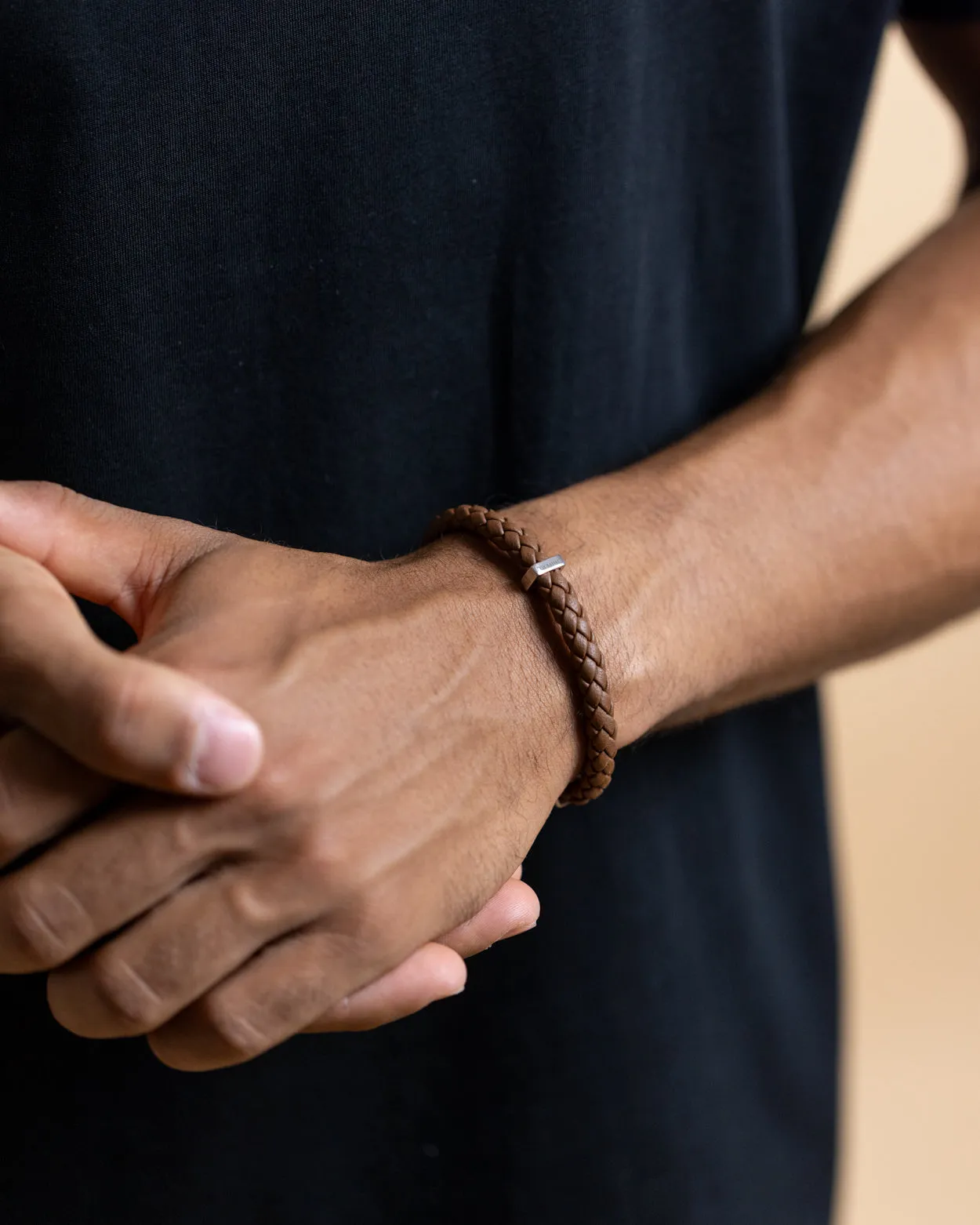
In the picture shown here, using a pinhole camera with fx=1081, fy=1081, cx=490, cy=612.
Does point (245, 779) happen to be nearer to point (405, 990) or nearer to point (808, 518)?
point (405, 990)

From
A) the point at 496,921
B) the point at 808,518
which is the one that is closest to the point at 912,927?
the point at 808,518

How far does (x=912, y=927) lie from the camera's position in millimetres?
1703

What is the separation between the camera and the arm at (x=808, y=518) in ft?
2.07

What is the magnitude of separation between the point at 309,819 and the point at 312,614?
10 centimetres

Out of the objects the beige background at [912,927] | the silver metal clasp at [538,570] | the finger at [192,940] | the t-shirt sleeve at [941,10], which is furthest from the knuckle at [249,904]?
the beige background at [912,927]

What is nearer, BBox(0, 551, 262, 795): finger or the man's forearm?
BBox(0, 551, 262, 795): finger

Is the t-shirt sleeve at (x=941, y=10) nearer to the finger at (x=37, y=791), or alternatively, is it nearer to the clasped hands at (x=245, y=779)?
the clasped hands at (x=245, y=779)

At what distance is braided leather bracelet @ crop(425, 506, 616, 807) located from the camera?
569 mm

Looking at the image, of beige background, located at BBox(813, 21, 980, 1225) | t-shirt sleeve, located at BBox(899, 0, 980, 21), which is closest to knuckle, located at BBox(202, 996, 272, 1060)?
t-shirt sleeve, located at BBox(899, 0, 980, 21)

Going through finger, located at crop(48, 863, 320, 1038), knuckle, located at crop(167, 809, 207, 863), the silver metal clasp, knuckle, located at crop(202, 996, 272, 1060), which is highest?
the silver metal clasp

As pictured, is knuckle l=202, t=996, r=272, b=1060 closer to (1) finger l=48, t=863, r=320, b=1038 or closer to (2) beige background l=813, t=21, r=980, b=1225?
(1) finger l=48, t=863, r=320, b=1038

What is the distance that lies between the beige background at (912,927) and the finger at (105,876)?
1.31 meters

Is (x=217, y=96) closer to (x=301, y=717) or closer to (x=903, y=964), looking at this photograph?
(x=301, y=717)

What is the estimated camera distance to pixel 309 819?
50 cm
